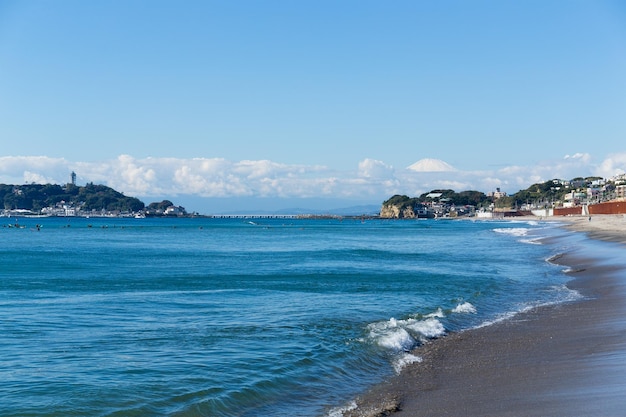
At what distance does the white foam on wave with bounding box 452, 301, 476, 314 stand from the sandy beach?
6.06 ft

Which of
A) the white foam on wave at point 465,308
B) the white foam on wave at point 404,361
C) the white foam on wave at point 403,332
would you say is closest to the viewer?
the white foam on wave at point 404,361

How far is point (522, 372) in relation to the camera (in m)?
12.5

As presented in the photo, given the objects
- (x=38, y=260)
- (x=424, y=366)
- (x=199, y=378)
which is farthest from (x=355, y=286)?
(x=38, y=260)

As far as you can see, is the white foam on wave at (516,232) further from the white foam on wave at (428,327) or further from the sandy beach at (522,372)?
the sandy beach at (522,372)

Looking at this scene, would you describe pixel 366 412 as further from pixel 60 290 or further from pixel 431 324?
pixel 60 290

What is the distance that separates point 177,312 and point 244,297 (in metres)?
4.42

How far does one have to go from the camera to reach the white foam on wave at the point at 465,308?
2113 cm

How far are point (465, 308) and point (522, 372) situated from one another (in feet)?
30.1

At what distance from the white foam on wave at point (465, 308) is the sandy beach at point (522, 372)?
185 centimetres

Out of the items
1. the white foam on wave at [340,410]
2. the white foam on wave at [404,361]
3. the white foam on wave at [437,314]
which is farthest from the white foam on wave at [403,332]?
the white foam on wave at [340,410]

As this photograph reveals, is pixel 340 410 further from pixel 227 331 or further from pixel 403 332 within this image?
pixel 227 331

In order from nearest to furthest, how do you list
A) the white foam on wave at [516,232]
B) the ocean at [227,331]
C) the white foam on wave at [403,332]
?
the ocean at [227,331] → the white foam on wave at [403,332] → the white foam on wave at [516,232]

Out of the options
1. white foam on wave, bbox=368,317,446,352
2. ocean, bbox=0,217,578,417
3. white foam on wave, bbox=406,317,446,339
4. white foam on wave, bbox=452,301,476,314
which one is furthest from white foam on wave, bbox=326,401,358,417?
white foam on wave, bbox=452,301,476,314

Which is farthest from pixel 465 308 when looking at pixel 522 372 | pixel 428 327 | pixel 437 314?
pixel 522 372
